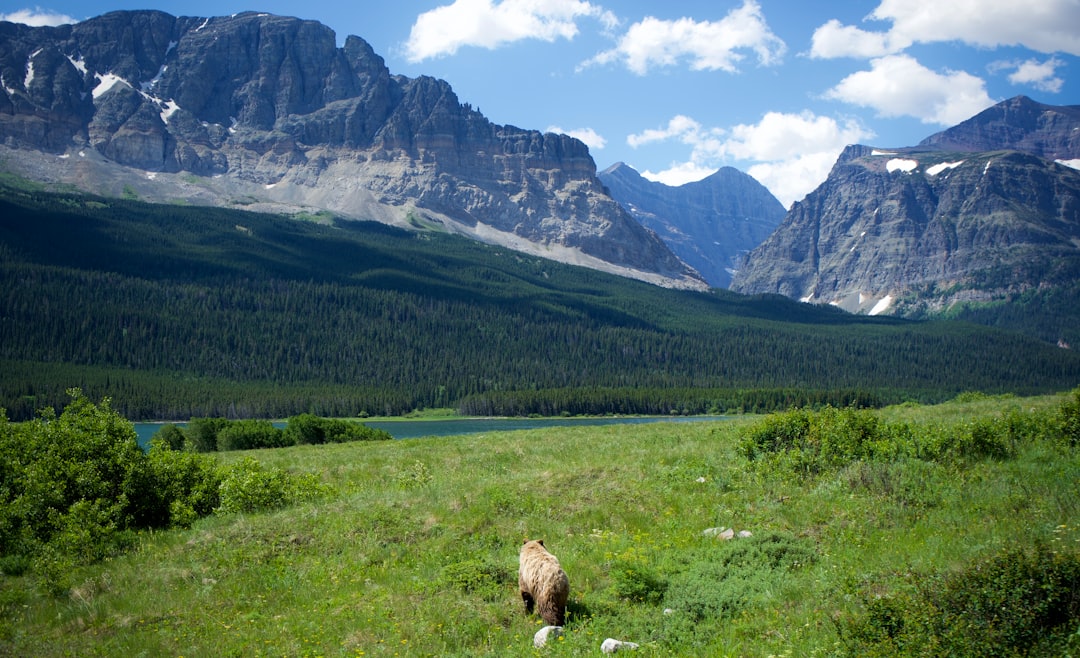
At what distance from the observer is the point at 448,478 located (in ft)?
77.8

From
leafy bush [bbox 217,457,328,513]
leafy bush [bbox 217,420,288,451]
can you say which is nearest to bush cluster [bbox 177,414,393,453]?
leafy bush [bbox 217,420,288,451]

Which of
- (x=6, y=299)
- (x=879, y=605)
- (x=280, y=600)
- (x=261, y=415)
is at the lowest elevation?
(x=261, y=415)

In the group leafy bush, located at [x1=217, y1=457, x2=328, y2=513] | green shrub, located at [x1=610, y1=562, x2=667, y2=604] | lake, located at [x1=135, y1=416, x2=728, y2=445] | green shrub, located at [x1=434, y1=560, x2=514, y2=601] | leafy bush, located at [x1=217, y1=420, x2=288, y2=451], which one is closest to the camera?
green shrub, located at [x1=610, y1=562, x2=667, y2=604]

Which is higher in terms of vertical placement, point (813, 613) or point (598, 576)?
point (813, 613)

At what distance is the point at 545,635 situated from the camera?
11.4m

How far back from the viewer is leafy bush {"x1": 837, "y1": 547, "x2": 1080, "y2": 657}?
8.51 metres

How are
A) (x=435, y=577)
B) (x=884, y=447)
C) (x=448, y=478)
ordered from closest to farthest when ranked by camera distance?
(x=435, y=577), (x=884, y=447), (x=448, y=478)

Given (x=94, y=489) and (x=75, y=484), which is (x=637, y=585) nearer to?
(x=94, y=489)

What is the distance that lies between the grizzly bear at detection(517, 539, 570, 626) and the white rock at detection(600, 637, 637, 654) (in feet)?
4.13

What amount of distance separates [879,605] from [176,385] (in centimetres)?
18603

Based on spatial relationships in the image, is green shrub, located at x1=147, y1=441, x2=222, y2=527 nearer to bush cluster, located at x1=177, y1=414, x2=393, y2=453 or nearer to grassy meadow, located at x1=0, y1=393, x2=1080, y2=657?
grassy meadow, located at x1=0, y1=393, x2=1080, y2=657

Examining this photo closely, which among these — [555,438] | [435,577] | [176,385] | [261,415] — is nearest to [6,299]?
[176,385]

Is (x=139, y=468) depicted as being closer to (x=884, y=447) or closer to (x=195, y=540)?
(x=195, y=540)

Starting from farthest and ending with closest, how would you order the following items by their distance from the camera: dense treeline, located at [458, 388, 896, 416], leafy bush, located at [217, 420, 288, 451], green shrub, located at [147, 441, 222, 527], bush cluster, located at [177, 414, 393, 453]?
1. dense treeline, located at [458, 388, 896, 416]
2. bush cluster, located at [177, 414, 393, 453]
3. leafy bush, located at [217, 420, 288, 451]
4. green shrub, located at [147, 441, 222, 527]
